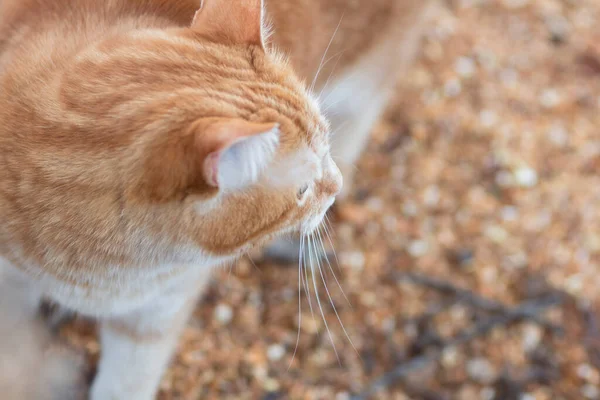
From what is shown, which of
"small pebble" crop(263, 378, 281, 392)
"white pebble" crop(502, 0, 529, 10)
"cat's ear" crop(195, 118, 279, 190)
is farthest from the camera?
"white pebble" crop(502, 0, 529, 10)

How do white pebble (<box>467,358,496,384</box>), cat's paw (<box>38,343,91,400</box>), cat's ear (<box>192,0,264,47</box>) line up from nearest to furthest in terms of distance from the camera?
cat's ear (<box>192,0,264,47</box>)
cat's paw (<box>38,343,91,400</box>)
white pebble (<box>467,358,496,384</box>)

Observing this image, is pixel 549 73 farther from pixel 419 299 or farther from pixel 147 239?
pixel 147 239

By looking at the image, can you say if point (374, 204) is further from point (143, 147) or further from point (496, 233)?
point (143, 147)

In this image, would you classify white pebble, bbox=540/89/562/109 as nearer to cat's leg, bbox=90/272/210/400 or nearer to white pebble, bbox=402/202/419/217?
white pebble, bbox=402/202/419/217

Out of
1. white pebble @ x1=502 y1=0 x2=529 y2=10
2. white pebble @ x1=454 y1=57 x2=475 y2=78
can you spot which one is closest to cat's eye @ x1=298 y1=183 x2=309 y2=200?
white pebble @ x1=454 y1=57 x2=475 y2=78

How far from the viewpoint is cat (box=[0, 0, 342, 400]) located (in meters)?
0.84

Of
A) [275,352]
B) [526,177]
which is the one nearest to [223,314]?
[275,352]

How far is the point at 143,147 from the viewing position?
83 centimetres

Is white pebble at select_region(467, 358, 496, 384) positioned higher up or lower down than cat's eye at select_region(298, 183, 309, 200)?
lower down

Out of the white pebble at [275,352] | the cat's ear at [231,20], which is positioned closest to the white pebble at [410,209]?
the white pebble at [275,352]

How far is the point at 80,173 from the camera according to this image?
34.2 inches

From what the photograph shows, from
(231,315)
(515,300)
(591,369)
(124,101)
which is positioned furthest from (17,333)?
(591,369)

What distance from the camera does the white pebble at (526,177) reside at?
211cm

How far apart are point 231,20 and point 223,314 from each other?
92 centimetres
